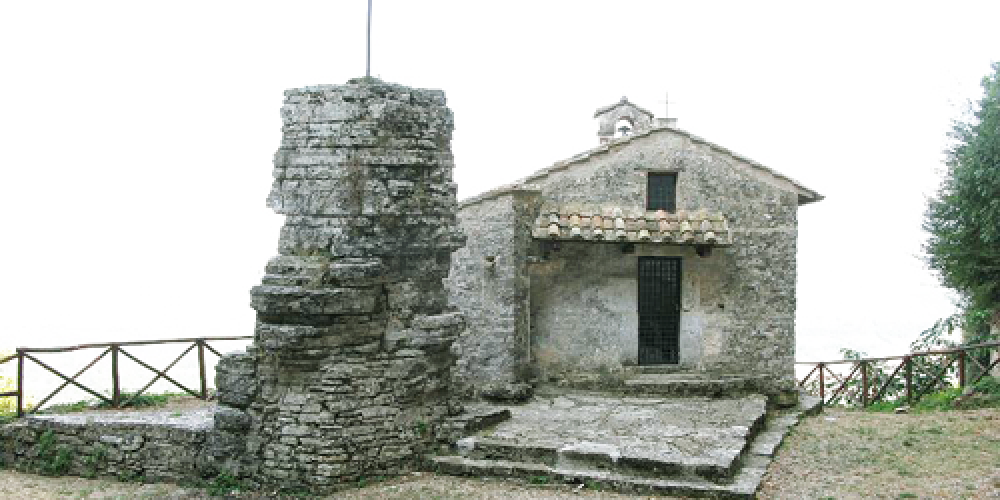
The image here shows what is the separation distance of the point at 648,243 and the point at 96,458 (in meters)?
8.52

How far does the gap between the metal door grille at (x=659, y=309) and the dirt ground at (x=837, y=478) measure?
268cm

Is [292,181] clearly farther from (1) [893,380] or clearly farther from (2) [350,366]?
(1) [893,380]

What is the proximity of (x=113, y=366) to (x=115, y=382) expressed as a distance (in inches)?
12.5

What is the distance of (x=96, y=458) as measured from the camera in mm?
10102

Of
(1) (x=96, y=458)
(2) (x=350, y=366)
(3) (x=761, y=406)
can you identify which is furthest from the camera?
(3) (x=761, y=406)

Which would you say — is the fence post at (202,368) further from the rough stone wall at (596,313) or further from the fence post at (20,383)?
the rough stone wall at (596,313)

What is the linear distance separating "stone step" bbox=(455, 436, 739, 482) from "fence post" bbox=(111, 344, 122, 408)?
5712mm

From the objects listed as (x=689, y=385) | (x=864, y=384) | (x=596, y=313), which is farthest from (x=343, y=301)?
(x=864, y=384)

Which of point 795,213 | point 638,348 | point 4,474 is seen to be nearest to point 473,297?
point 638,348

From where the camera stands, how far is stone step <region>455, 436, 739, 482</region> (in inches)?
336

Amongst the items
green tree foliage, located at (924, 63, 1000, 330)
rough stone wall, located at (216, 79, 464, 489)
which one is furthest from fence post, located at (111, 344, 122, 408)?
green tree foliage, located at (924, 63, 1000, 330)

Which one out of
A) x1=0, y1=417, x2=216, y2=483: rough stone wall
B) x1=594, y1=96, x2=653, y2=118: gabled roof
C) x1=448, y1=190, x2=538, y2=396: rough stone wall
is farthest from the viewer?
x1=594, y1=96, x2=653, y2=118: gabled roof

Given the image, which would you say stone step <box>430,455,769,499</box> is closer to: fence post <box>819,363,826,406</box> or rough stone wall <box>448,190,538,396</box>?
rough stone wall <box>448,190,538,396</box>

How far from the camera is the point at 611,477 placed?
857cm
